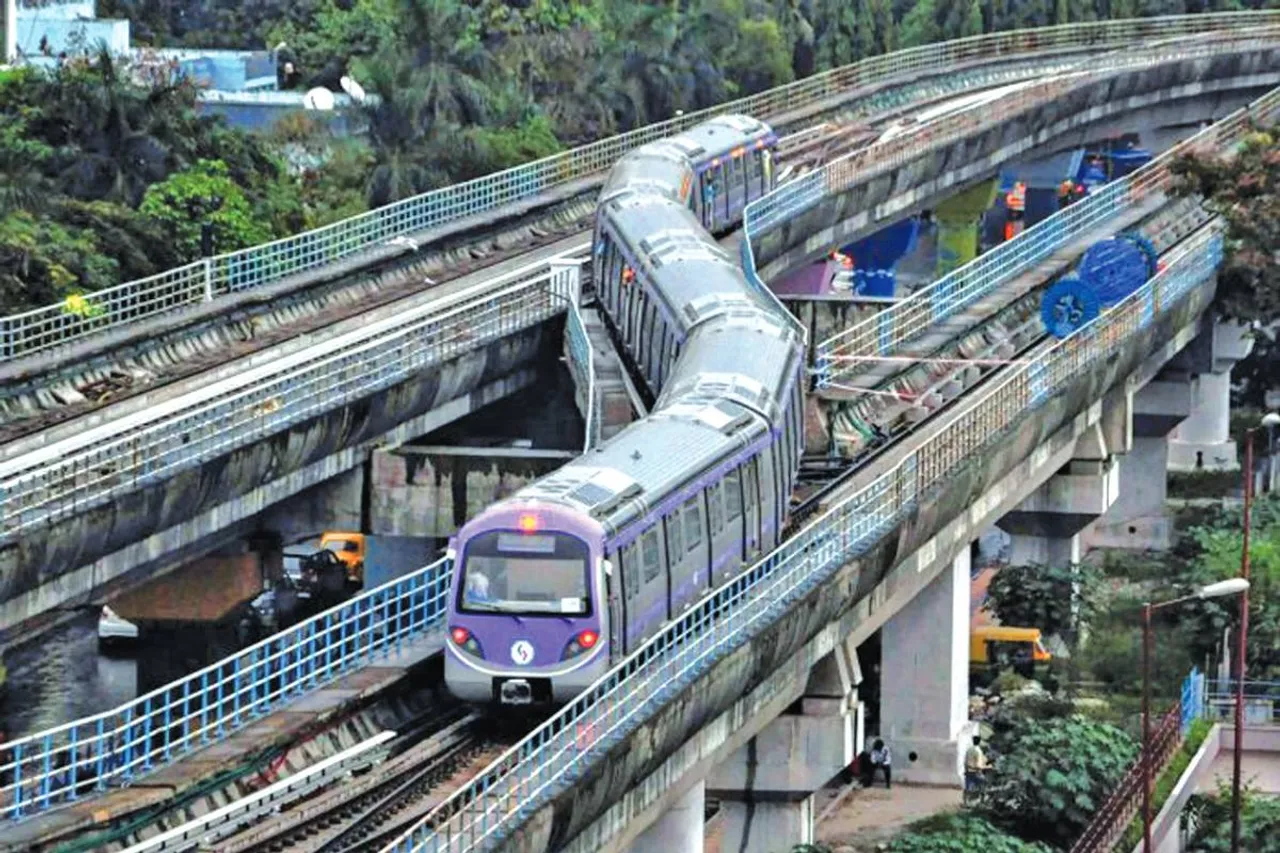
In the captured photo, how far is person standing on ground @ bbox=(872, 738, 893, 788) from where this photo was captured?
2366 inches

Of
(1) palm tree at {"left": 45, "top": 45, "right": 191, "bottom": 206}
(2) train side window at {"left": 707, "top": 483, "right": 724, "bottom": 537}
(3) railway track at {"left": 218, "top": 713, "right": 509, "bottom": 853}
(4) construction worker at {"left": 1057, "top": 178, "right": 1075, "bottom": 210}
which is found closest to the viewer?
(3) railway track at {"left": 218, "top": 713, "right": 509, "bottom": 853}

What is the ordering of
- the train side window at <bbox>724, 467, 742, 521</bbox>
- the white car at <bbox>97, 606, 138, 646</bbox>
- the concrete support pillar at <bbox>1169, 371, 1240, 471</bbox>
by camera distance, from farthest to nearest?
the concrete support pillar at <bbox>1169, 371, 1240, 471</bbox> < the white car at <bbox>97, 606, 138, 646</bbox> < the train side window at <bbox>724, 467, 742, 521</bbox>

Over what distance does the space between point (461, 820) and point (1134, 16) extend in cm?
10474

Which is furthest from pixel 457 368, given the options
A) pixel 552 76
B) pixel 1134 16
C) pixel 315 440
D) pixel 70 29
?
pixel 1134 16

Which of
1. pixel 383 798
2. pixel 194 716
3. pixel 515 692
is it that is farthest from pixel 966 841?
pixel 194 716

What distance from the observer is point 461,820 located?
35969mm

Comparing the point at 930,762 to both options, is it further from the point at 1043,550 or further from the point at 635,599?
the point at 635,599

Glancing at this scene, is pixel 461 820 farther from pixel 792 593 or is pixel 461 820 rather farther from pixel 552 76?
pixel 552 76

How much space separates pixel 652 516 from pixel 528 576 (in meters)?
2.58

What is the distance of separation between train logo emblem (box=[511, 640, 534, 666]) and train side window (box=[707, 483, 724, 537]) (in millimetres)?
5443

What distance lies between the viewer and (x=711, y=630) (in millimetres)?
43500

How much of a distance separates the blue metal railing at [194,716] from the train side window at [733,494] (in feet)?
12.3

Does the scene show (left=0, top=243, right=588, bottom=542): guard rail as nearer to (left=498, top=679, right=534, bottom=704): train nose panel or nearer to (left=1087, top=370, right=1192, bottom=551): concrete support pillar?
(left=498, top=679, right=534, bottom=704): train nose panel

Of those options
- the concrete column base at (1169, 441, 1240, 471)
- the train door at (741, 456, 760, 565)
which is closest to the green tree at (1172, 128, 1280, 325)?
the concrete column base at (1169, 441, 1240, 471)
